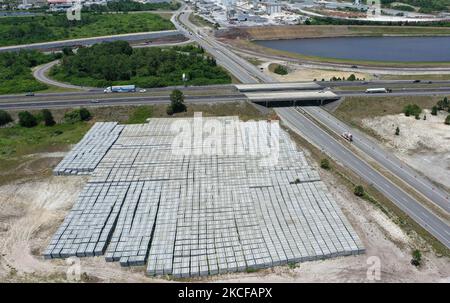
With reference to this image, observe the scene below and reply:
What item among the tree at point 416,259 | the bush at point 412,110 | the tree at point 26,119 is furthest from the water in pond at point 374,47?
the tree at point 416,259

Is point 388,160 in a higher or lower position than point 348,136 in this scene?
lower

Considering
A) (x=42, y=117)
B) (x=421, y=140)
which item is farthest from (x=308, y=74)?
(x=42, y=117)

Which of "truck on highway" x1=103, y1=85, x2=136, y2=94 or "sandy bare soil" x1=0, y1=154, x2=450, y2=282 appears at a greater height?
"truck on highway" x1=103, y1=85, x2=136, y2=94

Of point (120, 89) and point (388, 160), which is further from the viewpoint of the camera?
point (120, 89)

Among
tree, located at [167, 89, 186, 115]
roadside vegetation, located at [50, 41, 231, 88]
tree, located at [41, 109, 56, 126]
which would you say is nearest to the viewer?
tree, located at [41, 109, 56, 126]

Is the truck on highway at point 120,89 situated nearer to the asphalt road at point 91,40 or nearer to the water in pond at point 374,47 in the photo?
the asphalt road at point 91,40

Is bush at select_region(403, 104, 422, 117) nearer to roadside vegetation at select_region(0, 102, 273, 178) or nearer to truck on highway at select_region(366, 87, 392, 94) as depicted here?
truck on highway at select_region(366, 87, 392, 94)

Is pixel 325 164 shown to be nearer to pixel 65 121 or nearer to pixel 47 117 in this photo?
pixel 65 121

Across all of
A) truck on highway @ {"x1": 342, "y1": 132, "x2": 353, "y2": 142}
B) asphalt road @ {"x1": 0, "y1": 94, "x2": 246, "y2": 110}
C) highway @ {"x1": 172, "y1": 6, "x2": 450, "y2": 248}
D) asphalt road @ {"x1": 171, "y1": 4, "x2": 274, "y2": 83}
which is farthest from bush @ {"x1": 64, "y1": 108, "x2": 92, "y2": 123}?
truck on highway @ {"x1": 342, "y1": 132, "x2": 353, "y2": 142}
